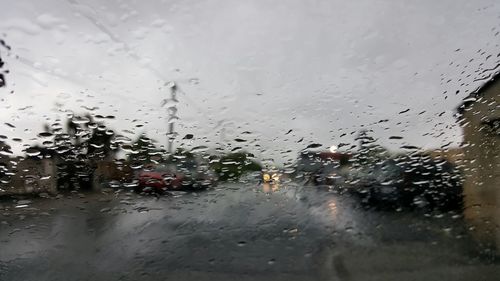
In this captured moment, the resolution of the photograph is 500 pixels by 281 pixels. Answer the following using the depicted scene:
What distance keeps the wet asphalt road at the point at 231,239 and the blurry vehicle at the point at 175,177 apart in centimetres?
14

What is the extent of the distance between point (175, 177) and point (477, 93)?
12.8ft

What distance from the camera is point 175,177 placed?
17.8 feet

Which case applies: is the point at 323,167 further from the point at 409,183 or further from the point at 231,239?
the point at 231,239

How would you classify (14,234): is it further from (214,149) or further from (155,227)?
(214,149)

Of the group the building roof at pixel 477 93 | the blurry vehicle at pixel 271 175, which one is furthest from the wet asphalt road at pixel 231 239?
the building roof at pixel 477 93

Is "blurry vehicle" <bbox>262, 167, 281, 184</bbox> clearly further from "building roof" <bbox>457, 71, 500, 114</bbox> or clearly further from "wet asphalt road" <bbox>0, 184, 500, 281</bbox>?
"building roof" <bbox>457, 71, 500, 114</bbox>

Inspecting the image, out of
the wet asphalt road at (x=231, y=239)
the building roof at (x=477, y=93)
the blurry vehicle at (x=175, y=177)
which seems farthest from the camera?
the building roof at (x=477, y=93)

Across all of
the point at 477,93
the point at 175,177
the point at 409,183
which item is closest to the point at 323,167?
the point at 409,183

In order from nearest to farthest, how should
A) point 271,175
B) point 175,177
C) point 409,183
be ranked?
point 175,177 → point 271,175 → point 409,183

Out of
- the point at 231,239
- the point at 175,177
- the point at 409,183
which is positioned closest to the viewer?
the point at 231,239

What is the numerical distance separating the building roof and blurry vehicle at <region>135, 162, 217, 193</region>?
10.6 feet

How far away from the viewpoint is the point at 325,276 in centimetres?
455

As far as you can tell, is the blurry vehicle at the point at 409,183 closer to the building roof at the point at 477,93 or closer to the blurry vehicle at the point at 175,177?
the building roof at the point at 477,93

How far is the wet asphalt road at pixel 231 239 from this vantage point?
4.59m
